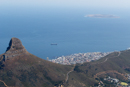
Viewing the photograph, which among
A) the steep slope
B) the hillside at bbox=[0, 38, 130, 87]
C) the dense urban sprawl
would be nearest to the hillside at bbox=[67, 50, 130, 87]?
the hillside at bbox=[0, 38, 130, 87]

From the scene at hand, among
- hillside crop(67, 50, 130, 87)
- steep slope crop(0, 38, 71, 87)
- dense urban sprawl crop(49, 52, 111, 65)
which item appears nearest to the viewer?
steep slope crop(0, 38, 71, 87)

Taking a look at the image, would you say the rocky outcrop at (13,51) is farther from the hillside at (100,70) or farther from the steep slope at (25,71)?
the hillside at (100,70)

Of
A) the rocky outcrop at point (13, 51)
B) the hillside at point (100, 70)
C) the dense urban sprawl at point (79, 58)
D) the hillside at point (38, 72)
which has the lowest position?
the dense urban sprawl at point (79, 58)

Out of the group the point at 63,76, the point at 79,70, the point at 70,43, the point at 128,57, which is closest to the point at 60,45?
the point at 70,43

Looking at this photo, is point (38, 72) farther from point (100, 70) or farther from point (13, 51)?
point (100, 70)

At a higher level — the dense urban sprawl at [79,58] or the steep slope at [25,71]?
the steep slope at [25,71]

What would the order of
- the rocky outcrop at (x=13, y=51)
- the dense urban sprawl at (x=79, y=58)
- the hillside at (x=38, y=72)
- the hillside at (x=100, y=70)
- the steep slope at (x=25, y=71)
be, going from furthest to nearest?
1. the dense urban sprawl at (x=79, y=58)
2. the hillside at (x=100, y=70)
3. the rocky outcrop at (x=13, y=51)
4. the hillside at (x=38, y=72)
5. the steep slope at (x=25, y=71)

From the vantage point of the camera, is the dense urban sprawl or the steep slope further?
the dense urban sprawl

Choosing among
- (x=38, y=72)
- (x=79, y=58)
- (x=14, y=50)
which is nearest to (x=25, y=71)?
(x=38, y=72)

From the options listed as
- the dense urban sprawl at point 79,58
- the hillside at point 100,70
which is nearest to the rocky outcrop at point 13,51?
the hillside at point 100,70

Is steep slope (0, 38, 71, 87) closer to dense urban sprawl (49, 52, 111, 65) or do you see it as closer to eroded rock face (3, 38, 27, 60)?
eroded rock face (3, 38, 27, 60)
